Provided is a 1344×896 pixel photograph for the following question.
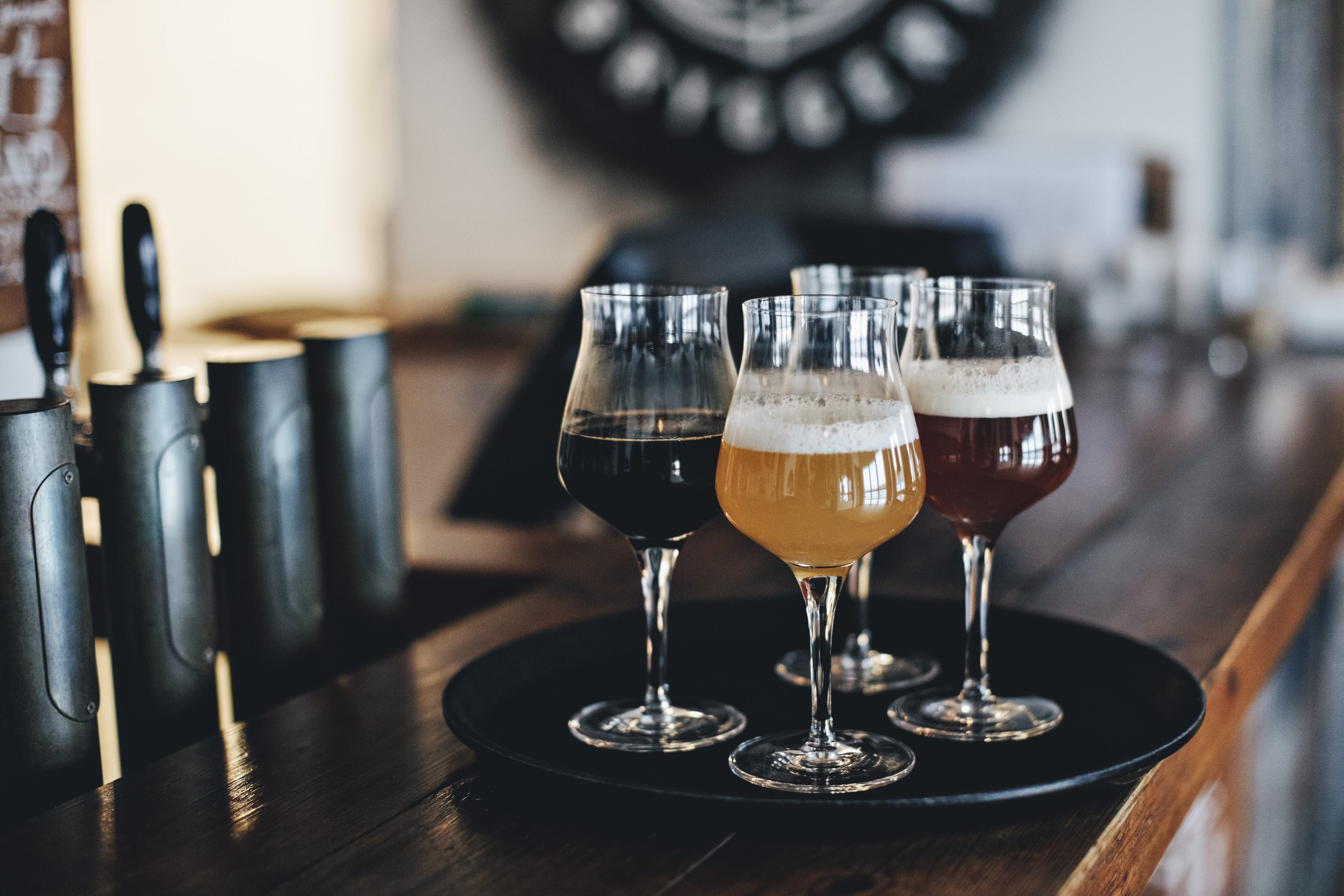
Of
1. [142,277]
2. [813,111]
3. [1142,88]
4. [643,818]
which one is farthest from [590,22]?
[643,818]

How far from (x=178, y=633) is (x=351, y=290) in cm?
489

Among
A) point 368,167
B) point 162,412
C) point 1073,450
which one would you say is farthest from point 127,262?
point 368,167

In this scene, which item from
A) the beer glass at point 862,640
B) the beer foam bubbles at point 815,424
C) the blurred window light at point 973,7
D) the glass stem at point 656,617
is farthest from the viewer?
the blurred window light at point 973,7

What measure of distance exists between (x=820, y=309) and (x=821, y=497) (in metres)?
0.11

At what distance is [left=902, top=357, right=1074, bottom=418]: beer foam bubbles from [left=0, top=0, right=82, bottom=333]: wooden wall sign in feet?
2.70

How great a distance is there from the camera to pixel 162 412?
Answer: 91 centimetres

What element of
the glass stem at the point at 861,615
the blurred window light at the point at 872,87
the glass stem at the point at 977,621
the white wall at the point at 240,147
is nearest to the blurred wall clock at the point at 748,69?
the blurred window light at the point at 872,87

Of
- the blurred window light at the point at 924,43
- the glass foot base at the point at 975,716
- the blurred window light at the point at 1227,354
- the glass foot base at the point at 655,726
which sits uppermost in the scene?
the blurred window light at the point at 924,43

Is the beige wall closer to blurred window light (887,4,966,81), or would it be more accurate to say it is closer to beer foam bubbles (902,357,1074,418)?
blurred window light (887,4,966,81)

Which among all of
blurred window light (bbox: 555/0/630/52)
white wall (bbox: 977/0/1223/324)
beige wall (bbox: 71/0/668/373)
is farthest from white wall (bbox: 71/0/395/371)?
white wall (bbox: 977/0/1223/324)

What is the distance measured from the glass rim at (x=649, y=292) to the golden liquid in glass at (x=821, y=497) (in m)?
0.11

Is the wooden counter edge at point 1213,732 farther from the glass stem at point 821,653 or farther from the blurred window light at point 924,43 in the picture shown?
the blurred window light at point 924,43

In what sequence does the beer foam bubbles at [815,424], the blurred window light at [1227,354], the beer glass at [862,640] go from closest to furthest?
the beer foam bubbles at [815,424], the beer glass at [862,640], the blurred window light at [1227,354]

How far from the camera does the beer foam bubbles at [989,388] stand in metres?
0.90
